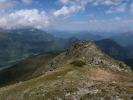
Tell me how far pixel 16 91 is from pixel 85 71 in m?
31.1

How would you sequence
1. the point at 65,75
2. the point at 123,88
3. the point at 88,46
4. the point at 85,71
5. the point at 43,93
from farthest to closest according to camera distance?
1. the point at 88,46
2. the point at 85,71
3. the point at 65,75
4. the point at 43,93
5. the point at 123,88

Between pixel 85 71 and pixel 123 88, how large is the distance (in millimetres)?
36498

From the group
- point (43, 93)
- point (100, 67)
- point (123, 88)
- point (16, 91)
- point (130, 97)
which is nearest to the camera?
point (130, 97)

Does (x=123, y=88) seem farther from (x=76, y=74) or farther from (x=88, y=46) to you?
(x=88, y=46)

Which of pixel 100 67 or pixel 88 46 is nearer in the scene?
pixel 100 67

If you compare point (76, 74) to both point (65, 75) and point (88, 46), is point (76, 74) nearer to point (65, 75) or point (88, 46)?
point (65, 75)

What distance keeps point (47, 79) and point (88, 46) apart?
7039cm

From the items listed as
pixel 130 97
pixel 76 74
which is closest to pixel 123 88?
pixel 130 97

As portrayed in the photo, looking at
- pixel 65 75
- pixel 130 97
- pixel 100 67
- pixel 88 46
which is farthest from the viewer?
pixel 88 46

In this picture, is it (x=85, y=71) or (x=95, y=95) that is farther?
(x=85, y=71)

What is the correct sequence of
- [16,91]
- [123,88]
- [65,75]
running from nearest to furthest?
[123,88] → [16,91] → [65,75]

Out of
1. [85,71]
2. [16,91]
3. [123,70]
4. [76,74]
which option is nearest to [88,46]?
[123,70]

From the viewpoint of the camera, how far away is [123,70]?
137750mm

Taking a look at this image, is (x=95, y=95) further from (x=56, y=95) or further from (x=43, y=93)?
(x=43, y=93)
